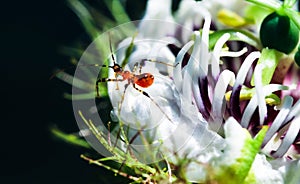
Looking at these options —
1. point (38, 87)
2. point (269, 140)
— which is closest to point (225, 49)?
point (269, 140)

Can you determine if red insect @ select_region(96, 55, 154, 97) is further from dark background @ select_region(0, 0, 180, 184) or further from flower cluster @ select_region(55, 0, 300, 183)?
dark background @ select_region(0, 0, 180, 184)

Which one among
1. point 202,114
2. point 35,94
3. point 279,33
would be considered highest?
point 35,94

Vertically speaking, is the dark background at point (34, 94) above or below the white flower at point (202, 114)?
above

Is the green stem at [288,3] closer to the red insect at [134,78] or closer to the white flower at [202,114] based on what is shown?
the white flower at [202,114]

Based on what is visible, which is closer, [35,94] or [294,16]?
[294,16]

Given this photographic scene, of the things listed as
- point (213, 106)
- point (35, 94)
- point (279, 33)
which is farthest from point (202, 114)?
point (35, 94)

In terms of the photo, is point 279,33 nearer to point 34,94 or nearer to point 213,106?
point 213,106

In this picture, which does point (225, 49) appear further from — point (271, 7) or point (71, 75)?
point (71, 75)

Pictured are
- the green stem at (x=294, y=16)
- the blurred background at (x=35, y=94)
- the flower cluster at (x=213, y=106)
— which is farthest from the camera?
the blurred background at (x=35, y=94)

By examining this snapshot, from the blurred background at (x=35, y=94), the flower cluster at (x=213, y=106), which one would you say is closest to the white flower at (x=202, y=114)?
the flower cluster at (x=213, y=106)
